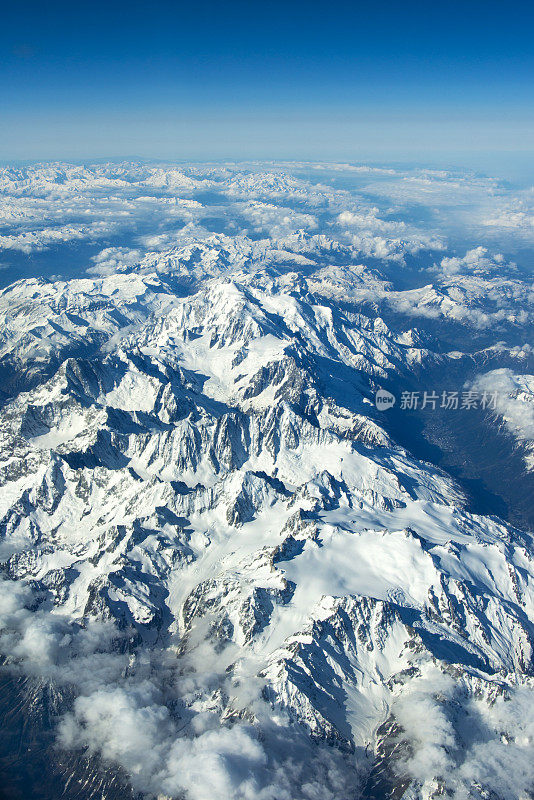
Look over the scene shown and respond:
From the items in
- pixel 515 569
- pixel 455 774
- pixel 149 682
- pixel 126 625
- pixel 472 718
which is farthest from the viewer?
pixel 515 569

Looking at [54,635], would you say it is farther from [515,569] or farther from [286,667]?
[515,569]

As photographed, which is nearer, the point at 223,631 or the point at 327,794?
the point at 327,794

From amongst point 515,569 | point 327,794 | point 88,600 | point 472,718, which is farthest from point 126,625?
point 515,569

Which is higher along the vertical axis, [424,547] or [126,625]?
[424,547]

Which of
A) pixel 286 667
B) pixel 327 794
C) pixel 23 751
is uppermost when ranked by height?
pixel 286 667

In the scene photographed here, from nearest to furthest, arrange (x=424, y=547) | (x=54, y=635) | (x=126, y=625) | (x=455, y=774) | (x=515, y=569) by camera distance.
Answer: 1. (x=455, y=774)
2. (x=54, y=635)
3. (x=126, y=625)
4. (x=424, y=547)
5. (x=515, y=569)

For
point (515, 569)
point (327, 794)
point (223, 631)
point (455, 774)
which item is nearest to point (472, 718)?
point (455, 774)

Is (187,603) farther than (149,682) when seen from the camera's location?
Yes

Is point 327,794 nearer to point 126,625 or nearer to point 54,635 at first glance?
point 126,625

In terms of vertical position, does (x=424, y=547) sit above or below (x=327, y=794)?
above
